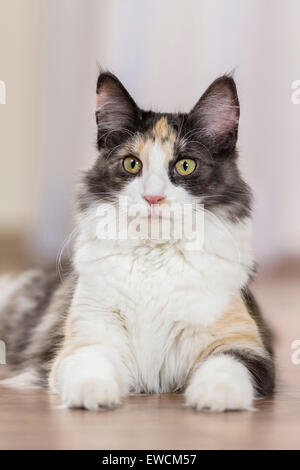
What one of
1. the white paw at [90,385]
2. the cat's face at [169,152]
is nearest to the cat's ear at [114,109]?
the cat's face at [169,152]

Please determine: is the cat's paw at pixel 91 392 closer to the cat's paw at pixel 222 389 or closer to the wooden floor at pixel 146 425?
the wooden floor at pixel 146 425

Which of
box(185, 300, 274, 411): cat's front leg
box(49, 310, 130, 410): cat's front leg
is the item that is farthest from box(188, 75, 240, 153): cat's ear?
box(49, 310, 130, 410): cat's front leg

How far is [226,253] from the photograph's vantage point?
227 centimetres

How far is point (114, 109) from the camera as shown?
2332 millimetres

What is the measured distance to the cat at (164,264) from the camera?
6.97 feet

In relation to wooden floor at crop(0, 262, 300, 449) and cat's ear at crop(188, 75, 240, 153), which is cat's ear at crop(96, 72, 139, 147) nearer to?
cat's ear at crop(188, 75, 240, 153)

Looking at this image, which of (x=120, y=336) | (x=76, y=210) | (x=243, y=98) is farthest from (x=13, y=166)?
(x=120, y=336)

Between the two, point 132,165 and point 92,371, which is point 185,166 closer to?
point 132,165

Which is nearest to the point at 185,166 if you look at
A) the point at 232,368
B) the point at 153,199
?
the point at 153,199

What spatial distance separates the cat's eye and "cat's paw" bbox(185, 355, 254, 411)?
64 cm

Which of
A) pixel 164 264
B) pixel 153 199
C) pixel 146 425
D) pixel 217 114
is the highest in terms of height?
pixel 217 114

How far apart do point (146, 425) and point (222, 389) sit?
0.24 metres

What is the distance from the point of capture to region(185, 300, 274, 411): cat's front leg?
188 centimetres
